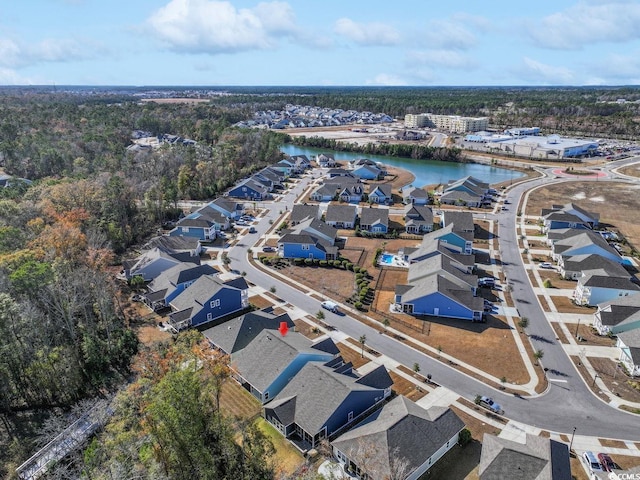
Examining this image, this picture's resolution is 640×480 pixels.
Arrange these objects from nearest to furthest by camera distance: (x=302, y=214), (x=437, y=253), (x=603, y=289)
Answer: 1. (x=603, y=289)
2. (x=437, y=253)
3. (x=302, y=214)

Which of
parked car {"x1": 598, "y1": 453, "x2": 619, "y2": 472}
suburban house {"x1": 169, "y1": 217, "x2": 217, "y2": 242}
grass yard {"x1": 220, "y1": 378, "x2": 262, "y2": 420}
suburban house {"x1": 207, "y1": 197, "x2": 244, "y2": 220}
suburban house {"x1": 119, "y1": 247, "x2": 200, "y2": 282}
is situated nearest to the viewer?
parked car {"x1": 598, "y1": 453, "x2": 619, "y2": 472}

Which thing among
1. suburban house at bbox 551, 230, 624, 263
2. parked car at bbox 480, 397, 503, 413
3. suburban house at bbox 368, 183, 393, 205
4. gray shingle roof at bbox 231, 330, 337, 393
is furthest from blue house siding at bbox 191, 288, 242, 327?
suburban house at bbox 368, 183, 393, 205

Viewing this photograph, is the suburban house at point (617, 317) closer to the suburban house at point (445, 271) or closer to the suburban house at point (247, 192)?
the suburban house at point (445, 271)

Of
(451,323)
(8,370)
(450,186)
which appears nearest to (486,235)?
(450,186)

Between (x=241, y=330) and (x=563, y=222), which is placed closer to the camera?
(x=241, y=330)

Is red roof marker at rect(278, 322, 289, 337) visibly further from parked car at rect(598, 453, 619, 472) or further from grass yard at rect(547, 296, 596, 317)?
grass yard at rect(547, 296, 596, 317)

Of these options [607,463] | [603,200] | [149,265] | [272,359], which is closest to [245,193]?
[149,265]

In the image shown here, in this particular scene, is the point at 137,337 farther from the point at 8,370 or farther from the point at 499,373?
the point at 499,373

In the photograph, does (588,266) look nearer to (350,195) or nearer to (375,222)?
(375,222)
